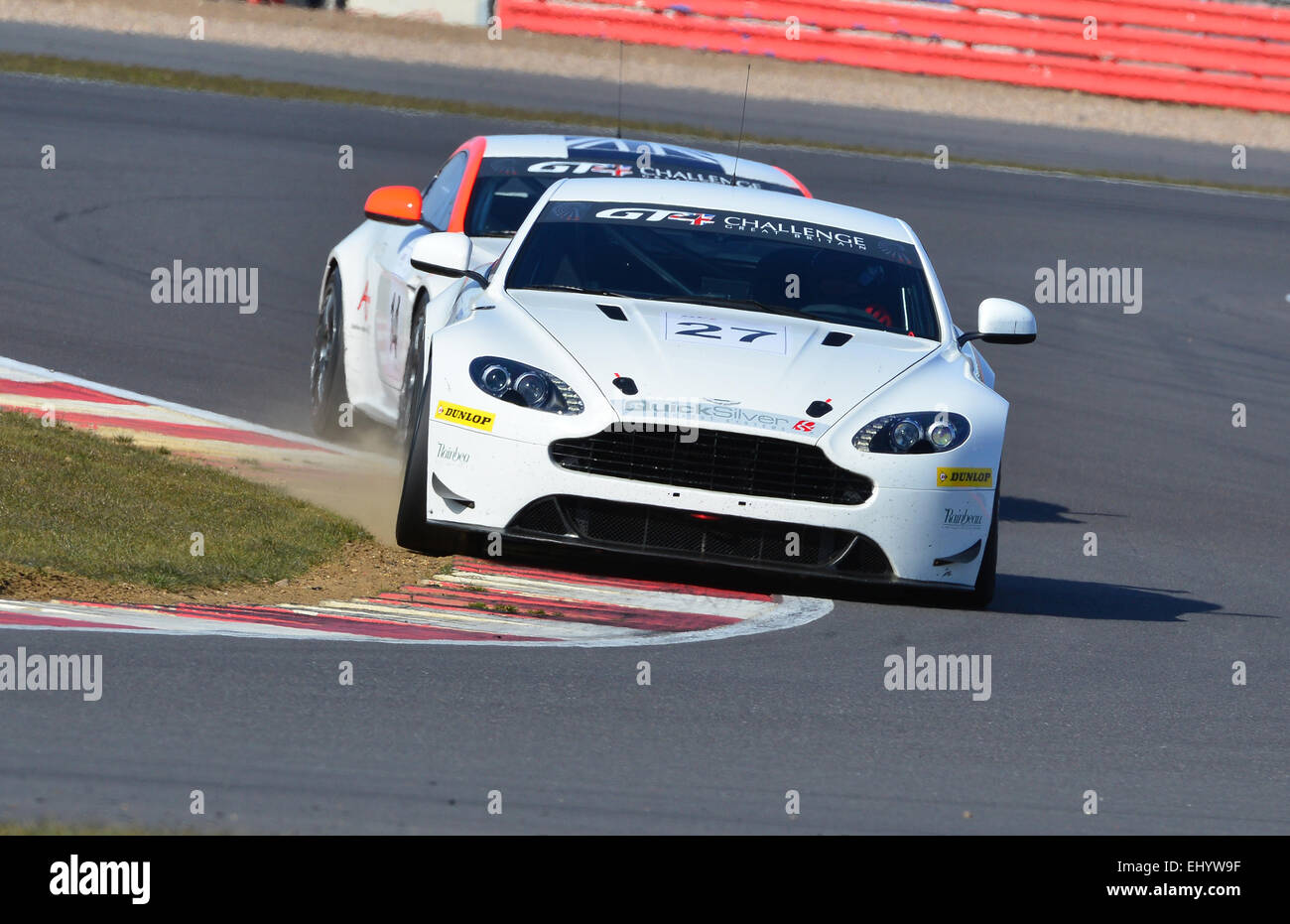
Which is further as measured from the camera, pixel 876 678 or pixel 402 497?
pixel 402 497

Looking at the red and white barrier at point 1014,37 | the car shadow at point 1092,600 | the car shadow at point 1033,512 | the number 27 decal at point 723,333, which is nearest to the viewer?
the number 27 decal at point 723,333

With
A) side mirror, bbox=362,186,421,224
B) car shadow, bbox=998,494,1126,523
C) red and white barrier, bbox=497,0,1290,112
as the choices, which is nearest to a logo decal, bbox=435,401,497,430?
side mirror, bbox=362,186,421,224

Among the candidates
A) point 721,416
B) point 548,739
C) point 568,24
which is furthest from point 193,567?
point 568,24

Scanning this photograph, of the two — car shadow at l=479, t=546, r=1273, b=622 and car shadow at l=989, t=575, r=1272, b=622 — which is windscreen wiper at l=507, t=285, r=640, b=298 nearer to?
A: car shadow at l=479, t=546, r=1273, b=622

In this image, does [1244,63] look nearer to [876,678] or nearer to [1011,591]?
[1011,591]

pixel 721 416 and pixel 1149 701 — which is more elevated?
pixel 721 416

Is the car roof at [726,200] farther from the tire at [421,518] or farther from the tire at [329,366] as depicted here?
the tire at [421,518]

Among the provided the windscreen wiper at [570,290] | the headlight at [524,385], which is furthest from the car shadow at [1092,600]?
the headlight at [524,385]

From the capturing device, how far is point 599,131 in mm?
21219

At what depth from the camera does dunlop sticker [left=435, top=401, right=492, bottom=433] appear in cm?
726

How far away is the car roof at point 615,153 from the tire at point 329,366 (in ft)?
3.32

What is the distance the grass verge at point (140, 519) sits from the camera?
730 cm

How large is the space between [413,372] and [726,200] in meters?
1.48
